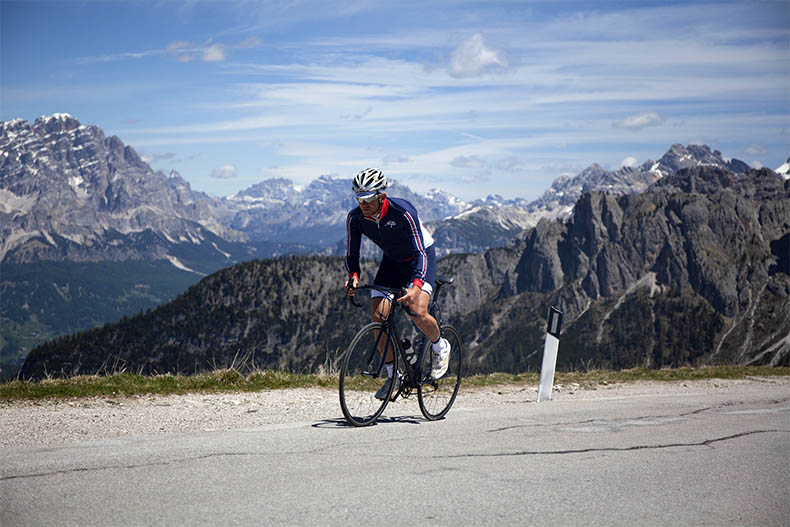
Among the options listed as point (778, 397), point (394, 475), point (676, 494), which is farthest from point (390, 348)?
point (778, 397)

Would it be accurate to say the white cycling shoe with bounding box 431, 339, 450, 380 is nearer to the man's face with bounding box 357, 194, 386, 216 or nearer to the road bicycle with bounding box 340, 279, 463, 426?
the road bicycle with bounding box 340, 279, 463, 426

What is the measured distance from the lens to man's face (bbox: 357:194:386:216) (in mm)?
8422

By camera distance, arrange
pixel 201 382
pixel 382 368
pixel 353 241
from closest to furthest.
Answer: pixel 382 368 → pixel 353 241 → pixel 201 382

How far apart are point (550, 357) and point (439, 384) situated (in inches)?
150

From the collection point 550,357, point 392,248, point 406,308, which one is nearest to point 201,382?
point 406,308

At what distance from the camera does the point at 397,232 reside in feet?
28.8

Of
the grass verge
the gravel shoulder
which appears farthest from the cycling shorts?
the grass verge

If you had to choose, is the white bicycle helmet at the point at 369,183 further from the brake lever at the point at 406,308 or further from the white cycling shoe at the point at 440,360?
the white cycling shoe at the point at 440,360

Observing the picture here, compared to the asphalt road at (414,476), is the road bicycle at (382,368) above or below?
above

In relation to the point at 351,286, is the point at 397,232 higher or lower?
higher

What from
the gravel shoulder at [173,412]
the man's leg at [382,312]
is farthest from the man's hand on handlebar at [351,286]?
the gravel shoulder at [173,412]

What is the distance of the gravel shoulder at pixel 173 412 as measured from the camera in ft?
25.6

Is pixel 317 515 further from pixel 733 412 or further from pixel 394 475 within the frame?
pixel 733 412

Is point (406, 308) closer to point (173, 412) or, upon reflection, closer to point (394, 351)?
point (394, 351)
